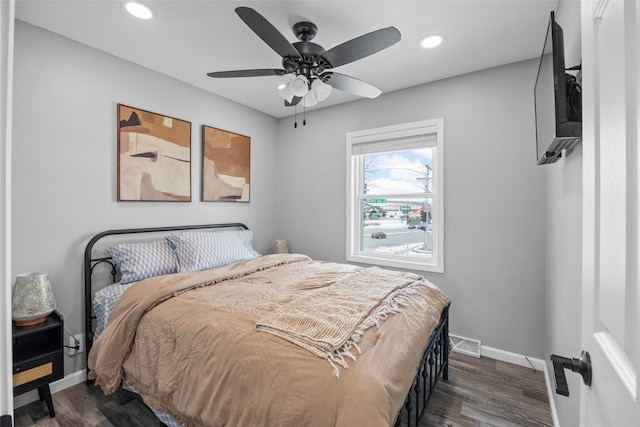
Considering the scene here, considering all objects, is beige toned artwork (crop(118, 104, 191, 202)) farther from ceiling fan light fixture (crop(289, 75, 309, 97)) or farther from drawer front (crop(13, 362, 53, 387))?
ceiling fan light fixture (crop(289, 75, 309, 97))

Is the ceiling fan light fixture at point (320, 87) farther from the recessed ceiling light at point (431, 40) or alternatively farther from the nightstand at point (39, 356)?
the nightstand at point (39, 356)

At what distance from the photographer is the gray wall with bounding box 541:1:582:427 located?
4.33 ft

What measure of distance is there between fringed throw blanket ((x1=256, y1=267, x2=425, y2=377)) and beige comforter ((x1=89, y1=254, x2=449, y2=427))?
0.14 feet

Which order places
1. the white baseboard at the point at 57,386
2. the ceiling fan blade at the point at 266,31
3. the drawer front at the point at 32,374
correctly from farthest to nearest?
the white baseboard at the point at 57,386
the drawer front at the point at 32,374
the ceiling fan blade at the point at 266,31

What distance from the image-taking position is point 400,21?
2.09 meters

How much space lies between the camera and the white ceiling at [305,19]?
6.35 ft

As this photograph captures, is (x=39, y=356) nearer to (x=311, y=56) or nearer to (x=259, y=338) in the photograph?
(x=259, y=338)

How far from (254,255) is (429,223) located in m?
1.92

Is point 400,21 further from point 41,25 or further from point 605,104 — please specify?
point 41,25

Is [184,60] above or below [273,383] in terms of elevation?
above

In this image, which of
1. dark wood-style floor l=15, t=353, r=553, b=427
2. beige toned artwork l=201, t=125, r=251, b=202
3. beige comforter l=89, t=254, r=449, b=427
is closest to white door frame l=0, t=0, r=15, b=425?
beige comforter l=89, t=254, r=449, b=427

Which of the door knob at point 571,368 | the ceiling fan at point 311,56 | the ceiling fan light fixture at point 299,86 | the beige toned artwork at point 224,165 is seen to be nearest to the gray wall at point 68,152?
the beige toned artwork at point 224,165

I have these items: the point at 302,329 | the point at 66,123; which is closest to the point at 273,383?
the point at 302,329

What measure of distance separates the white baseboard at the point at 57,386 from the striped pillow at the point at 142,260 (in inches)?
31.3
